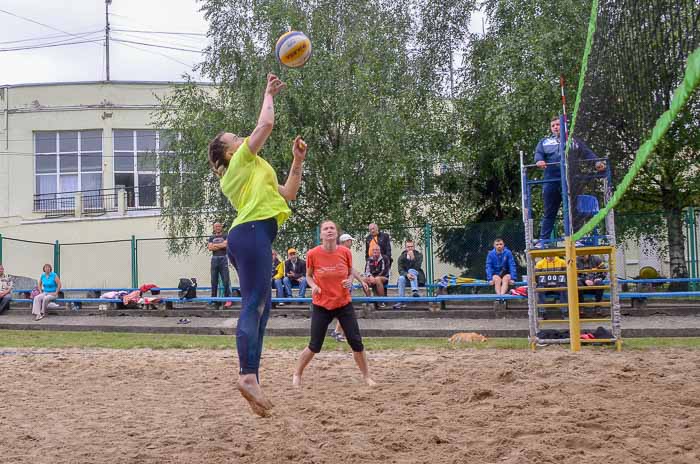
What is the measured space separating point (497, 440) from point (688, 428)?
140 cm

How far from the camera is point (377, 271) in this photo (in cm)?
1761

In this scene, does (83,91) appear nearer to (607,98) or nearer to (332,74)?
(332,74)

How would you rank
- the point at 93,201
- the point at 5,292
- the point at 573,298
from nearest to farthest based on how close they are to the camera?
the point at 573,298 → the point at 5,292 → the point at 93,201

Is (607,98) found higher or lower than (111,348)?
higher

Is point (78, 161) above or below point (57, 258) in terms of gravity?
above

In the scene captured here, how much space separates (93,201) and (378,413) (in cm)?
3004

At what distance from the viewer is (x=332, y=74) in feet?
71.4

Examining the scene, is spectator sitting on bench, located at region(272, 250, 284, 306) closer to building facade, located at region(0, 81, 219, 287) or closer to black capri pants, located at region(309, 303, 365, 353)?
black capri pants, located at region(309, 303, 365, 353)

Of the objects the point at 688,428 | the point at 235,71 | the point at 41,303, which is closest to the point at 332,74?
the point at 235,71

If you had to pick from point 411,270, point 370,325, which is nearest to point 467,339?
point 370,325

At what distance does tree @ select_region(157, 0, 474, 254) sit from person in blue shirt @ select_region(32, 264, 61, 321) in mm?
4069

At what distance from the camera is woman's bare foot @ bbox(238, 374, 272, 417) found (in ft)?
16.9

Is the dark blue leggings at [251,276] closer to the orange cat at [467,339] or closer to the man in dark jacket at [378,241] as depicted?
the orange cat at [467,339]

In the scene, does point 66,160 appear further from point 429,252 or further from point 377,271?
point 377,271
